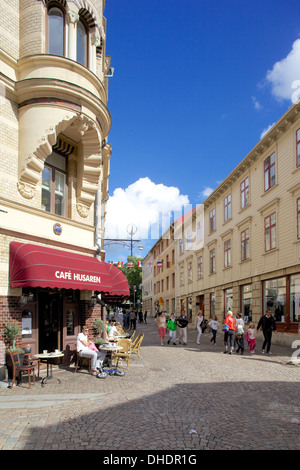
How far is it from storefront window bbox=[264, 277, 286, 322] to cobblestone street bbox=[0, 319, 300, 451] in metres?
8.51

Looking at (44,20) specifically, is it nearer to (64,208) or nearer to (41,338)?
(64,208)

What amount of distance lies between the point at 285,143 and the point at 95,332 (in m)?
14.0

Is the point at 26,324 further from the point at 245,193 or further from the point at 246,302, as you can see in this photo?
the point at 245,193

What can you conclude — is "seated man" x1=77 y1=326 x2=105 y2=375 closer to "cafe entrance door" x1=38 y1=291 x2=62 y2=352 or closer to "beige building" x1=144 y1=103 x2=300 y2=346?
"cafe entrance door" x1=38 y1=291 x2=62 y2=352

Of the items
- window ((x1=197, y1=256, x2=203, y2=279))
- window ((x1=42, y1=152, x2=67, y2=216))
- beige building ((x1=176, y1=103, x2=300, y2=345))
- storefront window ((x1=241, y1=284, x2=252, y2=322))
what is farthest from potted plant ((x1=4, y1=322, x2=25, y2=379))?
window ((x1=197, y1=256, x2=203, y2=279))

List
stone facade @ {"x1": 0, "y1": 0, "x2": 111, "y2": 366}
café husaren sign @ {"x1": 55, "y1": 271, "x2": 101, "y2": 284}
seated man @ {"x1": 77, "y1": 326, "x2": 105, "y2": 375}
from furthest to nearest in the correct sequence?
1. seated man @ {"x1": 77, "y1": 326, "x2": 105, "y2": 375}
2. stone facade @ {"x1": 0, "y1": 0, "x2": 111, "y2": 366}
3. café husaren sign @ {"x1": 55, "y1": 271, "x2": 101, "y2": 284}

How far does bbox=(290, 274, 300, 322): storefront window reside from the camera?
725 inches

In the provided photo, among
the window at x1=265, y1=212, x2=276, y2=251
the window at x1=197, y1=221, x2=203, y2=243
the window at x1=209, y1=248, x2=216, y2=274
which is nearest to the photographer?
the window at x1=265, y1=212, x2=276, y2=251

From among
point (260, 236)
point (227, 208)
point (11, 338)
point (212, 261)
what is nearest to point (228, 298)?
point (212, 261)

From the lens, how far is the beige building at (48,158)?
404 inches

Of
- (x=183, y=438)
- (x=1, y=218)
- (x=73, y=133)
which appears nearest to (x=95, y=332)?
(x=1, y=218)

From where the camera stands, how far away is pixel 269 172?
22297 mm

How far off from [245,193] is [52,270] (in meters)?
18.5

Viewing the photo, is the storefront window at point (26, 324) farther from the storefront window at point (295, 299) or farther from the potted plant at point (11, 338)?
the storefront window at point (295, 299)
